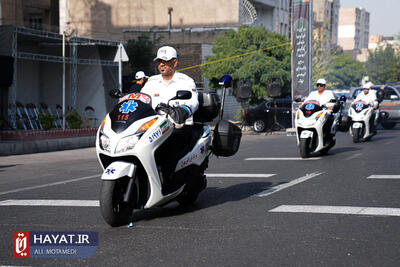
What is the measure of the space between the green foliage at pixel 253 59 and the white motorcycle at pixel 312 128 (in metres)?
18.4

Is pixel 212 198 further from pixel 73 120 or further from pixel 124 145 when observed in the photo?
pixel 73 120

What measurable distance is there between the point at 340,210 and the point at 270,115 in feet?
68.7

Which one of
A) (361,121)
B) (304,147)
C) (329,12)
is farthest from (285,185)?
(329,12)

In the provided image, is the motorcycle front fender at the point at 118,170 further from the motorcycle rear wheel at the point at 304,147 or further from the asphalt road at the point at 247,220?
the motorcycle rear wheel at the point at 304,147

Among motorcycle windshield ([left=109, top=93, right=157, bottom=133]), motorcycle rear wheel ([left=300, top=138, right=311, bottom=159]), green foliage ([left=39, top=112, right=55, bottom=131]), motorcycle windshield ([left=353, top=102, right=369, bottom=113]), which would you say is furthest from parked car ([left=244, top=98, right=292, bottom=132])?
motorcycle windshield ([left=109, top=93, right=157, bottom=133])

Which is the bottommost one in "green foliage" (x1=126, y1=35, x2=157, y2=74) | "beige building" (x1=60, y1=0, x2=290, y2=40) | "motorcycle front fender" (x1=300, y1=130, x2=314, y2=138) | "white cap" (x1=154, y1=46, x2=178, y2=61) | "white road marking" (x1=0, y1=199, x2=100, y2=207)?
"white road marking" (x1=0, y1=199, x2=100, y2=207)

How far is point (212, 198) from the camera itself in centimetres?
800

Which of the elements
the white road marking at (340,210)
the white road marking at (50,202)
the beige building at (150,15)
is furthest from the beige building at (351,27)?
the white road marking at (340,210)

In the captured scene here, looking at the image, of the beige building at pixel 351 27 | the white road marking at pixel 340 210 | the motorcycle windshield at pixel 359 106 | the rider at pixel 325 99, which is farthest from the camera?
the beige building at pixel 351 27

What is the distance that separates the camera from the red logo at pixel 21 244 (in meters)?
5.12

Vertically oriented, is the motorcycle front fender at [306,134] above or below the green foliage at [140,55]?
below

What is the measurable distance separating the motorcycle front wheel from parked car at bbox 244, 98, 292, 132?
2153cm

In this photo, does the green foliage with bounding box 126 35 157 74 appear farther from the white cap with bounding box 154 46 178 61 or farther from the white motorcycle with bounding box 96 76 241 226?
the white motorcycle with bounding box 96 76 241 226

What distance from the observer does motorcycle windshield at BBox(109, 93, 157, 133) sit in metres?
5.96
